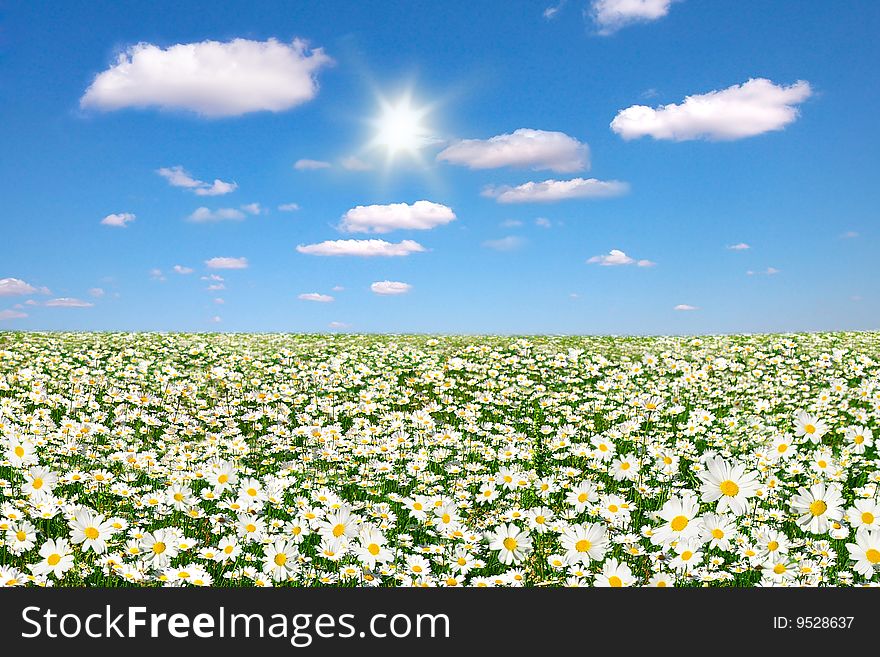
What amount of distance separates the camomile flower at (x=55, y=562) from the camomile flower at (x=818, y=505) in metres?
5.83

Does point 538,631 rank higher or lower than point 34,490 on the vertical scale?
lower

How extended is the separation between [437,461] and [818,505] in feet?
21.8

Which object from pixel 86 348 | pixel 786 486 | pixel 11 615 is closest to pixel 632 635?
pixel 11 615

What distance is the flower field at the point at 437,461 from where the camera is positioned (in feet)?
20.3

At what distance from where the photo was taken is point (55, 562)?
6.16m

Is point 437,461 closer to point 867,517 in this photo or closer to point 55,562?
point 55,562

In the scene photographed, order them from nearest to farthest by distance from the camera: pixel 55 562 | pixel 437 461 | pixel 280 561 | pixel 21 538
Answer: pixel 280 561, pixel 55 562, pixel 21 538, pixel 437 461

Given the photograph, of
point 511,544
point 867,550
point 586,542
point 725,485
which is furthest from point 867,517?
point 511,544

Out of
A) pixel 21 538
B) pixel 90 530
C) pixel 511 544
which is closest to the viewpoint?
pixel 511 544

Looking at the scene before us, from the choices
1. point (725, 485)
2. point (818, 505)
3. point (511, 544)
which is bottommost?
point (511, 544)

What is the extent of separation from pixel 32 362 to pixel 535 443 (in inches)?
535

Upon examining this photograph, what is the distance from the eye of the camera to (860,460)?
1109 centimetres

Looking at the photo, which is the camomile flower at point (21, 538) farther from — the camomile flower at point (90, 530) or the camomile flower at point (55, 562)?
the camomile flower at point (90, 530)

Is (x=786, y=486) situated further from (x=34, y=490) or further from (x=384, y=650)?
(x=34, y=490)
